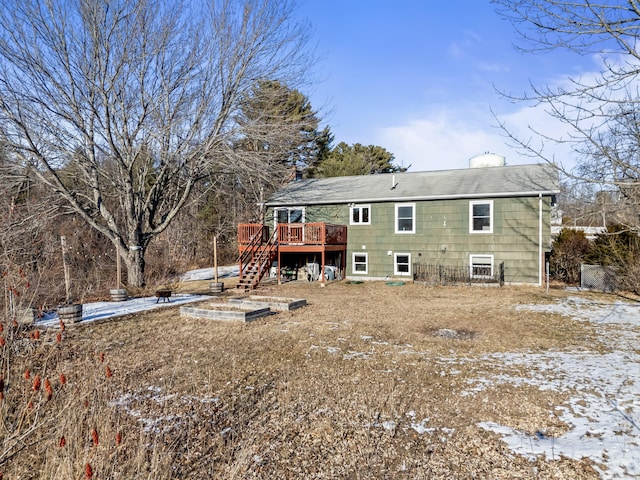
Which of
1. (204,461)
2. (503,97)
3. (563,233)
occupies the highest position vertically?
(503,97)

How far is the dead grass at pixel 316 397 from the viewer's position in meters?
3.53

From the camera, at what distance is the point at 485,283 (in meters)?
15.1

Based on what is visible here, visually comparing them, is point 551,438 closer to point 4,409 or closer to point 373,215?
point 4,409

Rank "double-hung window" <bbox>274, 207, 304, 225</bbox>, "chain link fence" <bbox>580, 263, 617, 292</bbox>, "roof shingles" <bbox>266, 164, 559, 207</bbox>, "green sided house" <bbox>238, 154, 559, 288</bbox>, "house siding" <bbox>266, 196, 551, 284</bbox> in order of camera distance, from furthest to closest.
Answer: "double-hung window" <bbox>274, 207, 304, 225</bbox> → "roof shingles" <bbox>266, 164, 559, 207</bbox> → "green sided house" <bbox>238, 154, 559, 288</bbox> → "house siding" <bbox>266, 196, 551, 284</bbox> → "chain link fence" <bbox>580, 263, 617, 292</bbox>

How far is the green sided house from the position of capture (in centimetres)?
1502

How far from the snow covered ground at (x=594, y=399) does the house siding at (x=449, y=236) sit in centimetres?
666

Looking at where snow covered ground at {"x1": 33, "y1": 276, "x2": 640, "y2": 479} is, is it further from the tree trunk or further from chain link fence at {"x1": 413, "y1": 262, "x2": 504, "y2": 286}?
chain link fence at {"x1": 413, "y1": 262, "x2": 504, "y2": 286}

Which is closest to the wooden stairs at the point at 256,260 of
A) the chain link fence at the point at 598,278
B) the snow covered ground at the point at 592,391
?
the snow covered ground at the point at 592,391

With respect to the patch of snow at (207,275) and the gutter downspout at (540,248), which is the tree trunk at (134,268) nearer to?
the patch of snow at (207,275)

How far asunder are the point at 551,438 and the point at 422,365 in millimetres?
2315

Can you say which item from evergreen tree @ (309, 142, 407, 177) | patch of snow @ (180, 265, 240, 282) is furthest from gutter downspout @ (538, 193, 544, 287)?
evergreen tree @ (309, 142, 407, 177)

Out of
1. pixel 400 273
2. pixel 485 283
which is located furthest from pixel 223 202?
pixel 485 283

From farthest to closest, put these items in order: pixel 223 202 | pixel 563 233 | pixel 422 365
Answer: pixel 223 202, pixel 563 233, pixel 422 365

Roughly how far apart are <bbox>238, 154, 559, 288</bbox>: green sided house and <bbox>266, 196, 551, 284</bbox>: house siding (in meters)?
0.03
